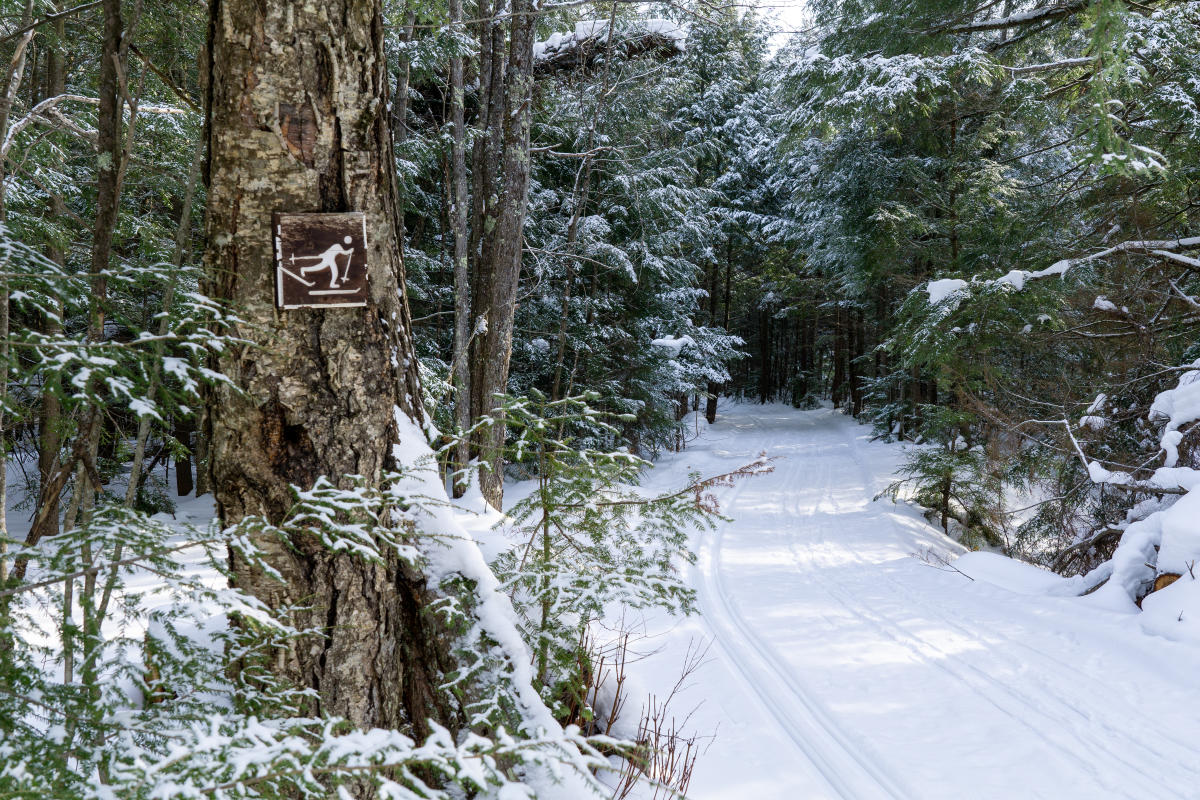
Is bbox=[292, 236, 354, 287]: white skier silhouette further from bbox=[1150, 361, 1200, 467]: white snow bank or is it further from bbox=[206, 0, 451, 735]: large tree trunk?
bbox=[1150, 361, 1200, 467]: white snow bank

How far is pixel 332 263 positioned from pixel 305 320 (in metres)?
0.20

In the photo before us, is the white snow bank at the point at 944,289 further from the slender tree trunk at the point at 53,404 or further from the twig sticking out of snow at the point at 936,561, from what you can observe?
the slender tree trunk at the point at 53,404

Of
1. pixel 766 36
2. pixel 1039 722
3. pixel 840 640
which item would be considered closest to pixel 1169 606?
pixel 1039 722

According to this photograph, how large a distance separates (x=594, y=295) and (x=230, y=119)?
421 inches

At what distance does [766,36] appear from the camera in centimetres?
1952

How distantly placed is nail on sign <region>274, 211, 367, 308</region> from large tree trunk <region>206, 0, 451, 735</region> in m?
0.05

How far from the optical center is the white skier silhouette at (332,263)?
2.02 metres

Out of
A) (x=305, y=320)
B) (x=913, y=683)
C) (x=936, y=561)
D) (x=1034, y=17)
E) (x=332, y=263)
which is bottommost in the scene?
(x=936, y=561)

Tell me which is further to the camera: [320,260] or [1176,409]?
[1176,409]

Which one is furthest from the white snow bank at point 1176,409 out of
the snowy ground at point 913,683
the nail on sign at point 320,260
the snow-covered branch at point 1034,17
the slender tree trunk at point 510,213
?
the nail on sign at point 320,260

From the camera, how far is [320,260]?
203cm

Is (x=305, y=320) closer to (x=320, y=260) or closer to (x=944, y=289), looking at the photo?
(x=320, y=260)

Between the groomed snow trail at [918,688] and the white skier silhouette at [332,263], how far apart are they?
9.42 ft

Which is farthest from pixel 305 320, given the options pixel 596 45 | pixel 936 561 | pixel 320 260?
pixel 596 45
